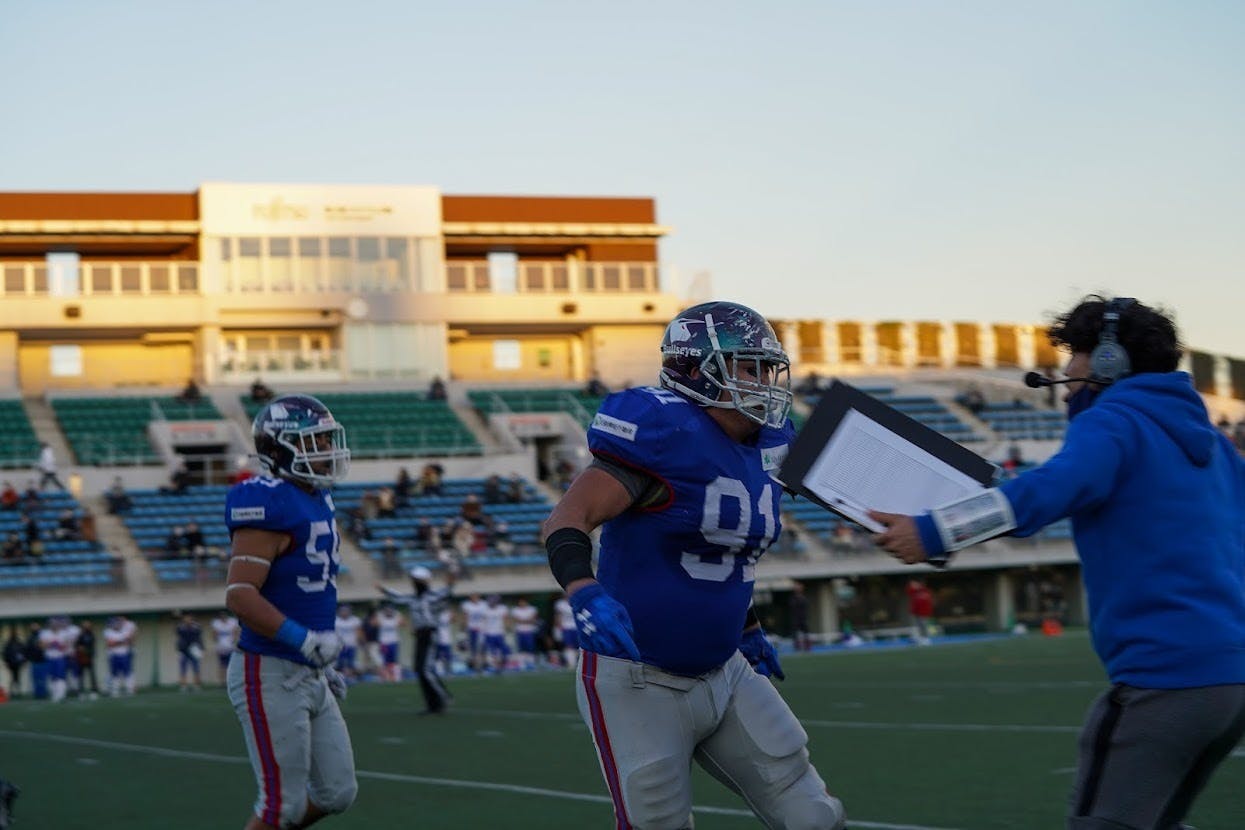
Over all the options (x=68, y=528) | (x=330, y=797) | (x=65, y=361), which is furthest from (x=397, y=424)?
(x=330, y=797)

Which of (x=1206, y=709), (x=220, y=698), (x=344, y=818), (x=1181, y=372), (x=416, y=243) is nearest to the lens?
(x=1206, y=709)

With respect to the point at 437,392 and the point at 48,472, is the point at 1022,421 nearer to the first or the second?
the point at 437,392

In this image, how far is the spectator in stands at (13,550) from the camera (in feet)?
95.1

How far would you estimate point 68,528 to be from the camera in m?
30.6

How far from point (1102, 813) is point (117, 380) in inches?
1611

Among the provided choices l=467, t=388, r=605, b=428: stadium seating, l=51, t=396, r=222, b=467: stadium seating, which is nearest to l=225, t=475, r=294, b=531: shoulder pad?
l=51, t=396, r=222, b=467: stadium seating

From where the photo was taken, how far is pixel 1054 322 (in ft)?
14.3

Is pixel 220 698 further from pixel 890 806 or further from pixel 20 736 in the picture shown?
pixel 890 806

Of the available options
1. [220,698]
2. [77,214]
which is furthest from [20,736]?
[77,214]

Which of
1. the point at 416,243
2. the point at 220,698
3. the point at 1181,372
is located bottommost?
the point at 220,698

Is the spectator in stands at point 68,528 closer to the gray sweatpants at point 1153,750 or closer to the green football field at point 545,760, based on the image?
the green football field at point 545,760

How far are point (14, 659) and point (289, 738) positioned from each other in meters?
22.7

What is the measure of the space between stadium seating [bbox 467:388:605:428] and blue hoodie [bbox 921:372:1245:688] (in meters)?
35.9

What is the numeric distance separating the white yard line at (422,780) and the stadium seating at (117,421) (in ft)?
58.2
